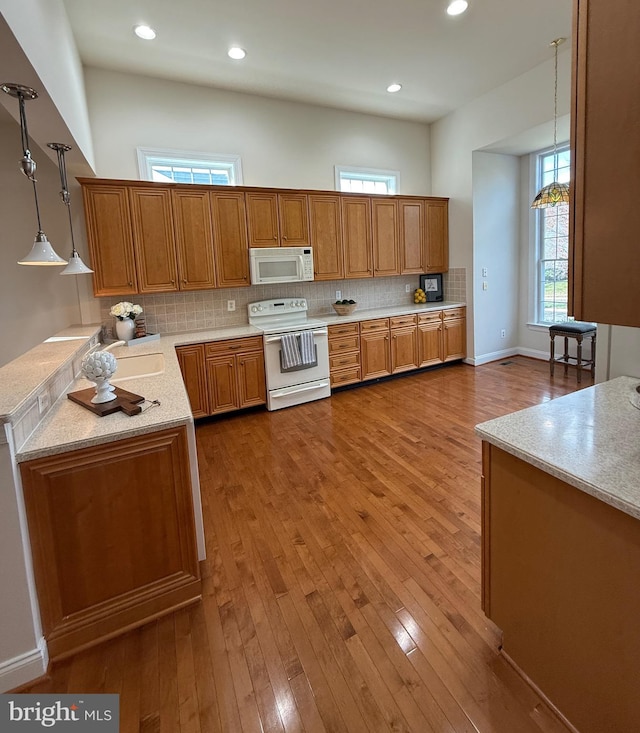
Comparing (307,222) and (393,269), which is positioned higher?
(307,222)

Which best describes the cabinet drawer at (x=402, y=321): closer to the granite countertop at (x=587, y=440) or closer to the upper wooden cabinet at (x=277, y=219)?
the upper wooden cabinet at (x=277, y=219)

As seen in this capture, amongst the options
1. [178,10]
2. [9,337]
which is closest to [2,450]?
[9,337]

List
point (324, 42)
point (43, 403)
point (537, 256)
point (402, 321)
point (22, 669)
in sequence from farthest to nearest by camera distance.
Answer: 1. point (537, 256)
2. point (402, 321)
3. point (324, 42)
4. point (43, 403)
5. point (22, 669)

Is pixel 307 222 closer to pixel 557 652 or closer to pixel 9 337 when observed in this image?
Result: pixel 9 337

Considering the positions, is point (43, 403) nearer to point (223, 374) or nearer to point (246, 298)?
point (223, 374)

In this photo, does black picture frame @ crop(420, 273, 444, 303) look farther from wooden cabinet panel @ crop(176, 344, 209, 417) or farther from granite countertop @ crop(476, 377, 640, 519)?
granite countertop @ crop(476, 377, 640, 519)

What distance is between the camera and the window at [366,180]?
5.29 metres

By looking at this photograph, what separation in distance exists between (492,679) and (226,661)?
0.99 meters

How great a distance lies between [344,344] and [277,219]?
161cm

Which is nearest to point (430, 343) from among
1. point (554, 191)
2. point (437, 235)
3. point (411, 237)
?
point (411, 237)

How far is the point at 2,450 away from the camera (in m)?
1.40

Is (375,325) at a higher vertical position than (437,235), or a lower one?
lower

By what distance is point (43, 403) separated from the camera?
1828 millimetres

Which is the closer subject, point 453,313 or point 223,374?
point 223,374
